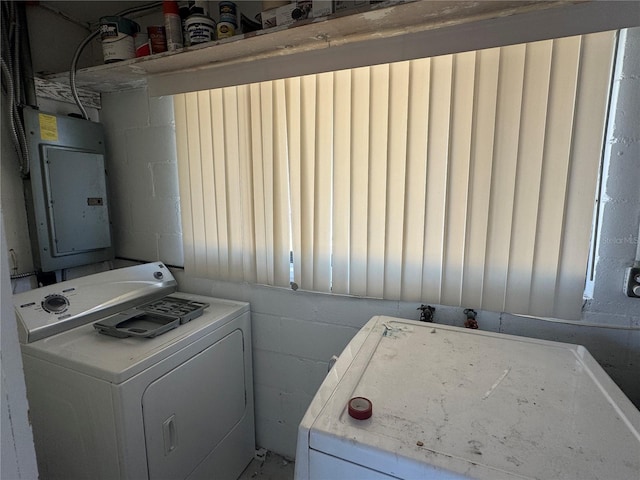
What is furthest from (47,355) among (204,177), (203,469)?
(204,177)

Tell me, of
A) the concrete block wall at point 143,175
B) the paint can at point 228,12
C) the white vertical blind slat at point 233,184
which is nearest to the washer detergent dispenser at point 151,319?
the white vertical blind slat at point 233,184

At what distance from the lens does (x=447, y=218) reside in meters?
1.29

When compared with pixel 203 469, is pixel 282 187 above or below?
above

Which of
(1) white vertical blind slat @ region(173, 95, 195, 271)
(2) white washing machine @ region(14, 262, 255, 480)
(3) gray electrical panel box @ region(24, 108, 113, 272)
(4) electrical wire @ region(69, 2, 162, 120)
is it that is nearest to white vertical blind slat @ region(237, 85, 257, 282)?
(2) white washing machine @ region(14, 262, 255, 480)

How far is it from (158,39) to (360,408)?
5.48 ft

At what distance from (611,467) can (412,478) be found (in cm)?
38

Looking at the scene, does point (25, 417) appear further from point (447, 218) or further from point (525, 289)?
point (525, 289)

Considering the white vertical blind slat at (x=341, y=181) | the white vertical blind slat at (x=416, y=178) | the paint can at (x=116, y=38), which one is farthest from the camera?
the paint can at (x=116, y=38)

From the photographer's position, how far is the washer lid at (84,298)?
1278 mm

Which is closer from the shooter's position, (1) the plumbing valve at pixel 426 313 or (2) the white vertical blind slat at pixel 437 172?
(2) the white vertical blind slat at pixel 437 172

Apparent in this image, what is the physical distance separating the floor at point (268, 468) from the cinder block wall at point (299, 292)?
4 centimetres

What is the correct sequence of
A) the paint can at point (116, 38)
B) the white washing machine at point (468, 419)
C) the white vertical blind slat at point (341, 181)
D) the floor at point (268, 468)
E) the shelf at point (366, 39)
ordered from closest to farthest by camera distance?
the white washing machine at point (468, 419)
the shelf at point (366, 39)
the white vertical blind slat at point (341, 181)
the paint can at point (116, 38)
the floor at point (268, 468)

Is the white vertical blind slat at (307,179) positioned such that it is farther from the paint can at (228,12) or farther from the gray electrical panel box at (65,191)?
the gray electrical panel box at (65,191)

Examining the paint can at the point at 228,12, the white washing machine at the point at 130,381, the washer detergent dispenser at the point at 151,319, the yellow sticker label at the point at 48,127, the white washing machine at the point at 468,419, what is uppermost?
the paint can at the point at 228,12
